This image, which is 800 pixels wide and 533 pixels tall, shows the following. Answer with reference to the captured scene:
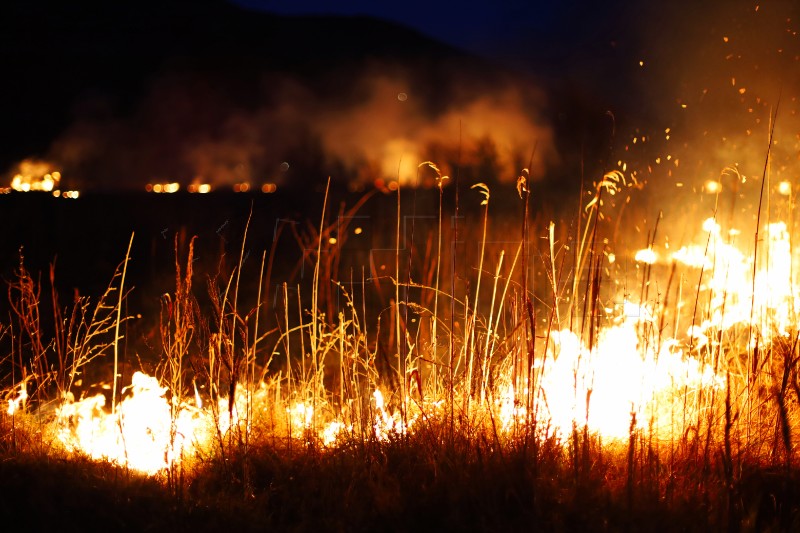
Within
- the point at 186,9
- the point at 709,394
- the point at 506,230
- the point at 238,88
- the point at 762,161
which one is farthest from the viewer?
the point at 186,9

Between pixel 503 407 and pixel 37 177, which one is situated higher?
pixel 37 177

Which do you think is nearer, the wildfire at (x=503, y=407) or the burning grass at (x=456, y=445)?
the burning grass at (x=456, y=445)

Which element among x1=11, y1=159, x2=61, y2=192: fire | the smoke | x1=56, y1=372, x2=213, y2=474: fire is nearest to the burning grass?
x1=56, y1=372, x2=213, y2=474: fire

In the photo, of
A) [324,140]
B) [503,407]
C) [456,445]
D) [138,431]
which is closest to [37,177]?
[324,140]

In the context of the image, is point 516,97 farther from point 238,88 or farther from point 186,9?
point 186,9

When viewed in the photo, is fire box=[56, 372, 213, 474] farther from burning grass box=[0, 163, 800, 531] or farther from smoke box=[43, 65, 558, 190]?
smoke box=[43, 65, 558, 190]

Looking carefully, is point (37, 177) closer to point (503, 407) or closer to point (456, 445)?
point (503, 407)

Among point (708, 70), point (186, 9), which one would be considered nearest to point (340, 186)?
point (708, 70)

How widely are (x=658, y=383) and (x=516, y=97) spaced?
13.8 metres

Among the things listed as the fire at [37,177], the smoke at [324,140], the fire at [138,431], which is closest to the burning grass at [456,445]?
the fire at [138,431]

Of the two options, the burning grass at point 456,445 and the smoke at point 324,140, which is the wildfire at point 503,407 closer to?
the burning grass at point 456,445

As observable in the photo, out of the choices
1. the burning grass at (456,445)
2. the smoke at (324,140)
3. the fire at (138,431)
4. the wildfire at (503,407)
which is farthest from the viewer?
the smoke at (324,140)

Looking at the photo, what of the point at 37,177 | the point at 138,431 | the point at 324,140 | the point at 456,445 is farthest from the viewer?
the point at 324,140

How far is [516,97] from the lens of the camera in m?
17.2
